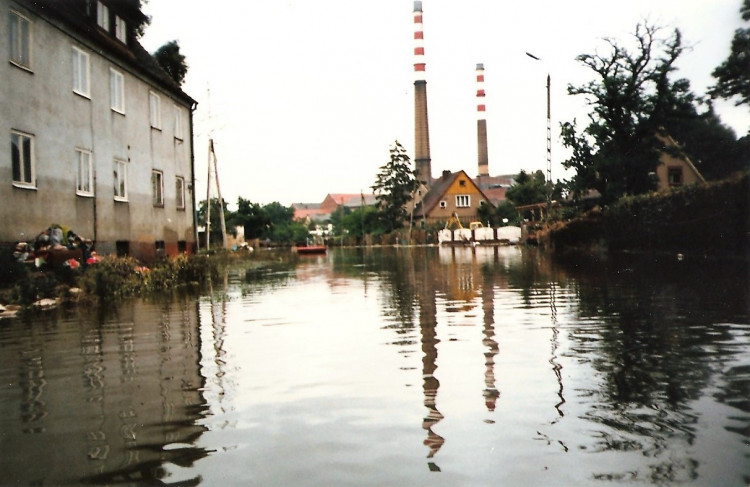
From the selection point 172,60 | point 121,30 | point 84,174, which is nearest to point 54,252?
point 84,174

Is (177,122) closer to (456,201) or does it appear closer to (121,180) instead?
(121,180)

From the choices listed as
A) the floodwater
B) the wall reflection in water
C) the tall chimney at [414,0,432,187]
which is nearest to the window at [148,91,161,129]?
the floodwater

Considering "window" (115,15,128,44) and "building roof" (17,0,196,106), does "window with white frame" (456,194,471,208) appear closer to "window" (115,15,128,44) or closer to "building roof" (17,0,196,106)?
"building roof" (17,0,196,106)

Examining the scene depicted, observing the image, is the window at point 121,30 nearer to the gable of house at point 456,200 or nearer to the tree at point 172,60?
the tree at point 172,60

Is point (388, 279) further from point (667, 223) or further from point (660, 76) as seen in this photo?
point (660, 76)

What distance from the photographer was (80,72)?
21.3 meters

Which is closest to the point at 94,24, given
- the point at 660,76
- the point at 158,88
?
the point at 158,88

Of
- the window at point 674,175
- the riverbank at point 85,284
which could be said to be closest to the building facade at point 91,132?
the riverbank at point 85,284

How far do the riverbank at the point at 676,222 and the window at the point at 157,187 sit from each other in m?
18.6

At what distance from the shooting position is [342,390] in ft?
20.4

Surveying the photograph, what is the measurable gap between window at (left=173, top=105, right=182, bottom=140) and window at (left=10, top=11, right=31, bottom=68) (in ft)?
39.0

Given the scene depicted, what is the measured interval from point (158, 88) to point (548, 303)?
19.9 metres

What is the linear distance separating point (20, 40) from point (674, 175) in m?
55.2

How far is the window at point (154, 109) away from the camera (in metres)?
27.2
